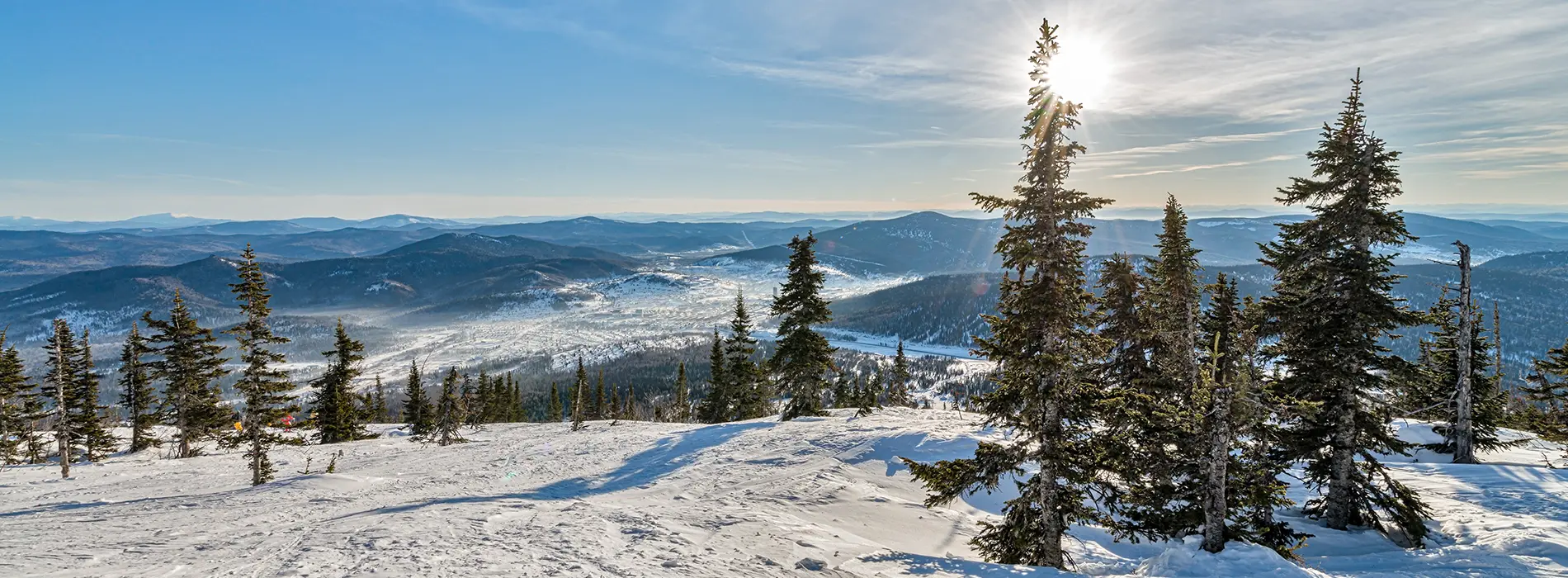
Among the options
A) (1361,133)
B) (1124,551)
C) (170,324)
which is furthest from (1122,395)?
(170,324)

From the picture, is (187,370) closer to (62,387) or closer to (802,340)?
(62,387)

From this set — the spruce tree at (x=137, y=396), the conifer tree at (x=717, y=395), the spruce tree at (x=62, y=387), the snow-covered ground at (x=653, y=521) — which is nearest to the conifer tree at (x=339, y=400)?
the spruce tree at (x=137, y=396)

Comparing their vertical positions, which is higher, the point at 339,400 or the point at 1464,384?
the point at 1464,384

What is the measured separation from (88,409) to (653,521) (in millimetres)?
45358

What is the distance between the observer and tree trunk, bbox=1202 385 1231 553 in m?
12.8

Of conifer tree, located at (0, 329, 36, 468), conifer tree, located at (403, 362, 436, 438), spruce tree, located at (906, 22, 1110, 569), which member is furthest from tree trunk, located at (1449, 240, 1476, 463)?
conifer tree, located at (403, 362, 436, 438)

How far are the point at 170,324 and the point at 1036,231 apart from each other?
4666 centimetres

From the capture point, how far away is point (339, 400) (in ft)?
158

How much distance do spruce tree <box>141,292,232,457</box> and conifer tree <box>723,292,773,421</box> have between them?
103 feet

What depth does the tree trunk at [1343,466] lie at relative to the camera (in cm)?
1608

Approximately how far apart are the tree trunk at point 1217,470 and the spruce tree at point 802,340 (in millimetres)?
24346

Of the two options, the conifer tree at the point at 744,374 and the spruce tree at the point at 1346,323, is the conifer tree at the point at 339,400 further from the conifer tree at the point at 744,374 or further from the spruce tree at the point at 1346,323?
the spruce tree at the point at 1346,323

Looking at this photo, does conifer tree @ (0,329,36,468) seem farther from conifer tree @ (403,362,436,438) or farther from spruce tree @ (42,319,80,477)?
conifer tree @ (403,362,436,438)

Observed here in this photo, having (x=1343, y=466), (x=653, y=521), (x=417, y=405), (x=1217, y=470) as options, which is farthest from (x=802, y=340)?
(x=417, y=405)
